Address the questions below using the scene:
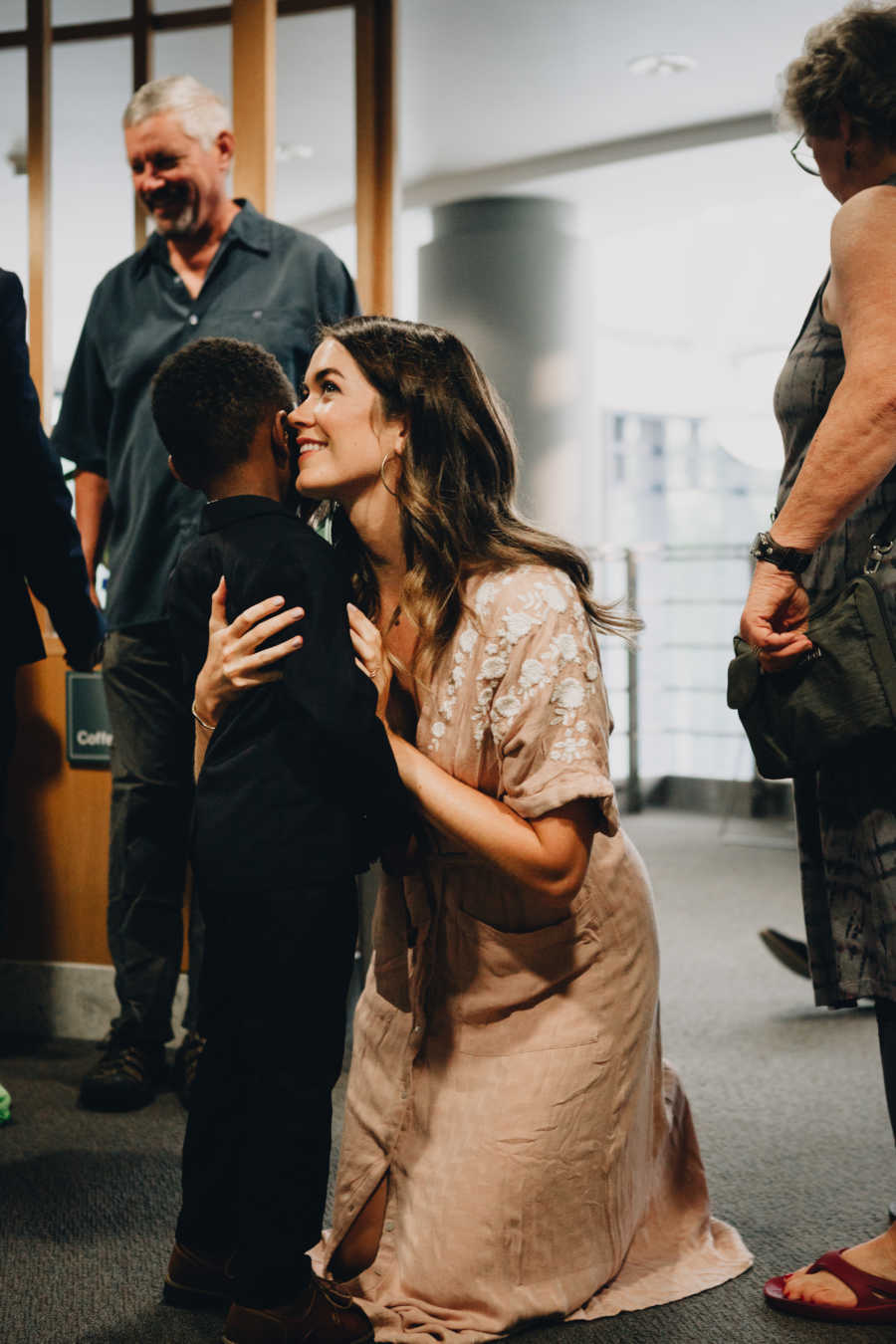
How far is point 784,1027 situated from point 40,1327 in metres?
1.85

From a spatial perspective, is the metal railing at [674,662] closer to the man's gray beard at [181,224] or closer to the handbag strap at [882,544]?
the man's gray beard at [181,224]

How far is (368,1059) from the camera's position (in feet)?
5.51

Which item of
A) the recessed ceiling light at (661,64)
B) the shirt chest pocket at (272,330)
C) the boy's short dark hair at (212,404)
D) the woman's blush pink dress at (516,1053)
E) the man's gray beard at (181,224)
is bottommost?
the woman's blush pink dress at (516,1053)

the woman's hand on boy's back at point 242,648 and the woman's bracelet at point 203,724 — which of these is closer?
the woman's hand on boy's back at point 242,648

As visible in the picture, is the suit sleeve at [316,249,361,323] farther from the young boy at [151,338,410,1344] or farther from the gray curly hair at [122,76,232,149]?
the young boy at [151,338,410,1344]

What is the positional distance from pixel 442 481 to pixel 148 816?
1130mm

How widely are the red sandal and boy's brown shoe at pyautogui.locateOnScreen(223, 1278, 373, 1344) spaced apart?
0.51 m

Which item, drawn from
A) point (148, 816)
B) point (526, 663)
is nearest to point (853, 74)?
point (526, 663)

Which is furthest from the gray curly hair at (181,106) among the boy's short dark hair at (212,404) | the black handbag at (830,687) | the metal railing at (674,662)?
the metal railing at (674,662)

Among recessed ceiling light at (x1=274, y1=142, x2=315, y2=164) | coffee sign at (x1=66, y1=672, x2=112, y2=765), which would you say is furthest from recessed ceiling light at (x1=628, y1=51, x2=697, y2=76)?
coffee sign at (x1=66, y1=672, x2=112, y2=765)

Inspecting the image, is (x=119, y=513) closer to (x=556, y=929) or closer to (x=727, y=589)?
(x=556, y=929)

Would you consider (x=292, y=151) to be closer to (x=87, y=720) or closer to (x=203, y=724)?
(x=87, y=720)

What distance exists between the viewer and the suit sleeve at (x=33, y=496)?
1.95 meters

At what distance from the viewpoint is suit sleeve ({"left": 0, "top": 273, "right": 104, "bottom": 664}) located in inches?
76.6
